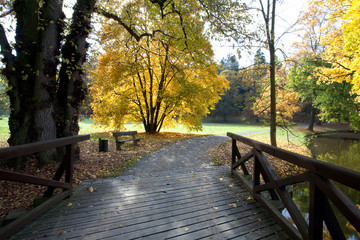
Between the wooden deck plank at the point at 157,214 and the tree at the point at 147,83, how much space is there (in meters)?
7.58

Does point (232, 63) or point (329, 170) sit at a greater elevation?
point (232, 63)

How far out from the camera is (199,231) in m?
2.82

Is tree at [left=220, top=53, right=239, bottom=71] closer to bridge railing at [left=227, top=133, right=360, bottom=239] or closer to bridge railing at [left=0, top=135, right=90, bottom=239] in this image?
bridge railing at [left=227, top=133, right=360, bottom=239]

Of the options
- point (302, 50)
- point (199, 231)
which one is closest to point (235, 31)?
point (199, 231)

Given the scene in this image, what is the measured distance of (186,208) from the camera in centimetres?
345

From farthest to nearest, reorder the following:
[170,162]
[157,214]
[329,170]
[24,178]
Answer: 1. [170,162]
2. [157,214]
3. [24,178]
4. [329,170]

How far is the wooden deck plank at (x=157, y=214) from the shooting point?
274 cm

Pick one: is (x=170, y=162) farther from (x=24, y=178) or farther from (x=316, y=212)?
(x=316, y=212)

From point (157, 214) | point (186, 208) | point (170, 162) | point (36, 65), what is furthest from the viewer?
point (170, 162)

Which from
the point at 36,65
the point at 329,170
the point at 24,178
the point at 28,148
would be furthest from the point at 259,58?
the point at 24,178

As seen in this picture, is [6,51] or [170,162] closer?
[6,51]

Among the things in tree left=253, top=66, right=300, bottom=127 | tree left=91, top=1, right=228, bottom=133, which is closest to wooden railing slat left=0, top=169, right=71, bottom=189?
tree left=253, top=66, right=300, bottom=127

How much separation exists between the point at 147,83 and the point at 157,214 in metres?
12.0

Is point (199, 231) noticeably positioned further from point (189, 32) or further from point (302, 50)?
point (302, 50)
